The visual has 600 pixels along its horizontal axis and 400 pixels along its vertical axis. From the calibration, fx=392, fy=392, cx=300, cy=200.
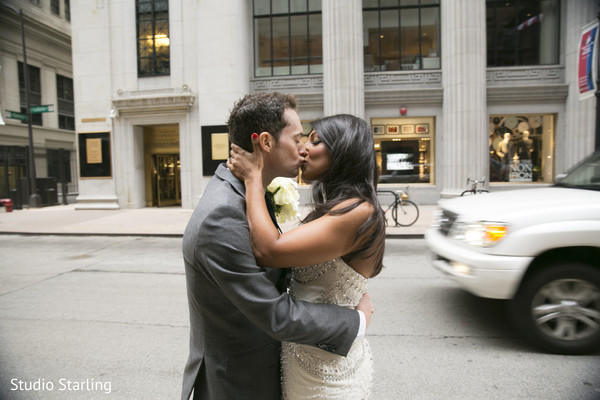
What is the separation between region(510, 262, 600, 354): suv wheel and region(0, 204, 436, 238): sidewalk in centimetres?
691

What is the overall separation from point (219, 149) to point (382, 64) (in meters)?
8.37

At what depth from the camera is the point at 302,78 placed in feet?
59.3

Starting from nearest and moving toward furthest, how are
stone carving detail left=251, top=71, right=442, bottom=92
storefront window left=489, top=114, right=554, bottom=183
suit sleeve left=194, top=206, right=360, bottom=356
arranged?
suit sleeve left=194, top=206, right=360, bottom=356
storefront window left=489, top=114, right=554, bottom=183
stone carving detail left=251, top=71, right=442, bottom=92

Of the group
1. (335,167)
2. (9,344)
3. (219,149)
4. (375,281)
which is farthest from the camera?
(219,149)

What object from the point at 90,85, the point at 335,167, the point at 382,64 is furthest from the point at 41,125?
the point at 335,167

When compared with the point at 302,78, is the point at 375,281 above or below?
below

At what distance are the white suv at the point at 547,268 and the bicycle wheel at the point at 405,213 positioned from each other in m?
8.10

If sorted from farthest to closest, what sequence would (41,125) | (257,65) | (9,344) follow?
1. (41,125)
2. (257,65)
3. (9,344)

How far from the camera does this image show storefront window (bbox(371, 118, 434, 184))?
1755 centimetres

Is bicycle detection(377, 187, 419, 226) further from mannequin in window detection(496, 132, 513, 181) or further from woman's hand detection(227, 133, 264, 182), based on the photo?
woman's hand detection(227, 133, 264, 182)

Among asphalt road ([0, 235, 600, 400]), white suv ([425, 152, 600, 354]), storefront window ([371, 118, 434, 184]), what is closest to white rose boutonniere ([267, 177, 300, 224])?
asphalt road ([0, 235, 600, 400])

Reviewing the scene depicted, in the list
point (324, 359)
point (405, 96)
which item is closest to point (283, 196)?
point (324, 359)

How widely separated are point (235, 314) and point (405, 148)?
1722cm

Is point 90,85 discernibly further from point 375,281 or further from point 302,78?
point 375,281
